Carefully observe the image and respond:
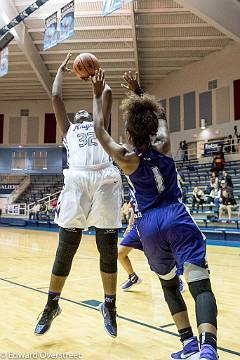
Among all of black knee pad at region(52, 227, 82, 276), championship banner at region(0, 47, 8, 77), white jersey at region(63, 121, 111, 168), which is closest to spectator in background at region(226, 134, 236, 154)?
championship banner at region(0, 47, 8, 77)

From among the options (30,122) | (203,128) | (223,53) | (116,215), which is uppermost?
(223,53)

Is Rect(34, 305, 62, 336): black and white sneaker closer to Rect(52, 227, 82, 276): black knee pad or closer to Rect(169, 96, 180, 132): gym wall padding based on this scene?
Rect(52, 227, 82, 276): black knee pad

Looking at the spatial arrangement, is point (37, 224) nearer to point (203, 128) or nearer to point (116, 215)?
point (203, 128)

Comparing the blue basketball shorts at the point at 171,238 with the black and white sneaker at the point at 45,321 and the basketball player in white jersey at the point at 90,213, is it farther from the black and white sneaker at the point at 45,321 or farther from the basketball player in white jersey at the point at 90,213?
the black and white sneaker at the point at 45,321

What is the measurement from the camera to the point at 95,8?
18.1m

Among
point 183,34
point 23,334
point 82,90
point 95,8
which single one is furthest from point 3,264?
point 82,90

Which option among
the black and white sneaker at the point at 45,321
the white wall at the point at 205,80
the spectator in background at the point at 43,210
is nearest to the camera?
the black and white sneaker at the point at 45,321

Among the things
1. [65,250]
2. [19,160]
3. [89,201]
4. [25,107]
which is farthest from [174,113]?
[65,250]

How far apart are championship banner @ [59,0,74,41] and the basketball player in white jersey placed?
966 cm

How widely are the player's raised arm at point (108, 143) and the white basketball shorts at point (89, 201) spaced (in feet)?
1.83

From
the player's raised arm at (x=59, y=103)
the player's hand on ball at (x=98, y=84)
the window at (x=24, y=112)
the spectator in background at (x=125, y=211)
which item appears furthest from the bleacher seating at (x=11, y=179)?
the player's hand on ball at (x=98, y=84)

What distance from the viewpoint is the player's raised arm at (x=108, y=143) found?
6.91ft

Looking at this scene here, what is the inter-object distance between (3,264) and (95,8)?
48.4 ft

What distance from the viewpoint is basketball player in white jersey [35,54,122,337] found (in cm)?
273
